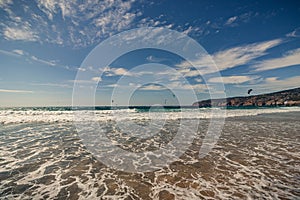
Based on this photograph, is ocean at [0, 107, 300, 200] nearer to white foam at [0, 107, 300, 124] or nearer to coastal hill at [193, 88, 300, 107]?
white foam at [0, 107, 300, 124]

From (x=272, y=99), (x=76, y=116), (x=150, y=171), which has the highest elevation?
(x=272, y=99)

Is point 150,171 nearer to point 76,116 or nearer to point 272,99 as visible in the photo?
point 76,116

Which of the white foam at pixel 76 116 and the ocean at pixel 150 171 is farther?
the white foam at pixel 76 116

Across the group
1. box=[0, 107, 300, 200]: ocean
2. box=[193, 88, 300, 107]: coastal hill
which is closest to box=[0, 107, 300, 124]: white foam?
box=[0, 107, 300, 200]: ocean

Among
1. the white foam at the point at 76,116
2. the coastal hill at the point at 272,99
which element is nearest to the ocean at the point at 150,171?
the white foam at the point at 76,116

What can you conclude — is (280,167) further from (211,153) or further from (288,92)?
(288,92)

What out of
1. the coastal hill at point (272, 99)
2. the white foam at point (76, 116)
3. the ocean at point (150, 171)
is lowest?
the ocean at point (150, 171)

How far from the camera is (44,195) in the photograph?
5195 mm

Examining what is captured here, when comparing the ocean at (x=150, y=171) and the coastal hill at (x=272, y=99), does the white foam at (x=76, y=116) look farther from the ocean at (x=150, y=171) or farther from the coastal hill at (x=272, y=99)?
the coastal hill at (x=272, y=99)

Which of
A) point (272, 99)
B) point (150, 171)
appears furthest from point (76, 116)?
point (272, 99)

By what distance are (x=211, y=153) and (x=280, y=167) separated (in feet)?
10.3

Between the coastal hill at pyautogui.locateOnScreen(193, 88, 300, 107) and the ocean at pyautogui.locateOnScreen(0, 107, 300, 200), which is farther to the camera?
the coastal hill at pyautogui.locateOnScreen(193, 88, 300, 107)

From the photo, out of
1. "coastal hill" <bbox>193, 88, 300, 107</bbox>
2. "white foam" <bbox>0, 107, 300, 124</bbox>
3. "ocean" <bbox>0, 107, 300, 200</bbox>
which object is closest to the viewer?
"ocean" <bbox>0, 107, 300, 200</bbox>

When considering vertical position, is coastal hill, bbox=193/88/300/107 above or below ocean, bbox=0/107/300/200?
above
